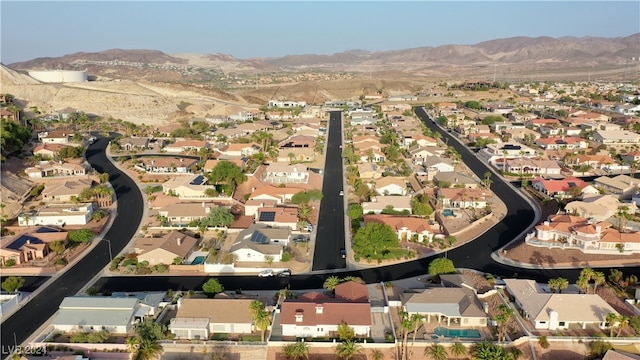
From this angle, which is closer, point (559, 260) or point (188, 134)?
point (559, 260)

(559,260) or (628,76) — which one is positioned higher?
(628,76)

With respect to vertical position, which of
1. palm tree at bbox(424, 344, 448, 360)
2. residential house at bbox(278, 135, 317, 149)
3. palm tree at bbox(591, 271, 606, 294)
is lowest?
palm tree at bbox(424, 344, 448, 360)

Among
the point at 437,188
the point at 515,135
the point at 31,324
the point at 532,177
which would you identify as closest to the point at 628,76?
the point at 515,135

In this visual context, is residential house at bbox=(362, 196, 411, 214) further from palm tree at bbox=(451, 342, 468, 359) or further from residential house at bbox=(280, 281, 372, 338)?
palm tree at bbox=(451, 342, 468, 359)

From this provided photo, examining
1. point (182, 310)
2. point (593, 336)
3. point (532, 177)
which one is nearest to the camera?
point (593, 336)

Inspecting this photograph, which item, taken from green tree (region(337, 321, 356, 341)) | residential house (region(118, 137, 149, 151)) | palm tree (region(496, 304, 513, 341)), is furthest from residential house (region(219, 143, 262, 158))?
palm tree (region(496, 304, 513, 341))

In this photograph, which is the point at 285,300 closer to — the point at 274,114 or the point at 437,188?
the point at 437,188
